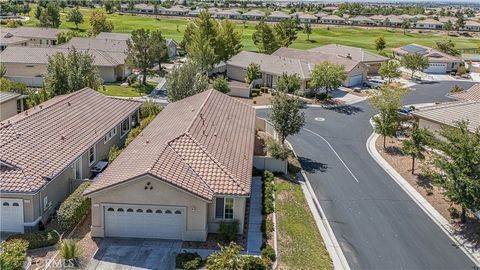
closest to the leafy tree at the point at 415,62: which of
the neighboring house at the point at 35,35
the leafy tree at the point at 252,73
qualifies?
the leafy tree at the point at 252,73

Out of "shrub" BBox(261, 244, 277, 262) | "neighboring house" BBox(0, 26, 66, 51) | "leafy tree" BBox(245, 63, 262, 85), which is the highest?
"neighboring house" BBox(0, 26, 66, 51)

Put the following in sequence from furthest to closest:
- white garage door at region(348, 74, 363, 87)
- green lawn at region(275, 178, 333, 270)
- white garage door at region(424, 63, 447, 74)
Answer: white garage door at region(424, 63, 447, 74) < white garage door at region(348, 74, 363, 87) < green lawn at region(275, 178, 333, 270)

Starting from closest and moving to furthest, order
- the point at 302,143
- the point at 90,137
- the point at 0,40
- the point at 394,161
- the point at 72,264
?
1. the point at 72,264
2. the point at 90,137
3. the point at 394,161
4. the point at 302,143
5. the point at 0,40

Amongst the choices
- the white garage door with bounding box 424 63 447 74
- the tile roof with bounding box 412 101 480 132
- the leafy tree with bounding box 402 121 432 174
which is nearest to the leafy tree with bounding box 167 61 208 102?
the leafy tree with bounding box 402 121 432 174

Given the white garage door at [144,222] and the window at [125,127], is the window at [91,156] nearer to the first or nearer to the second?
the window at [125,127]

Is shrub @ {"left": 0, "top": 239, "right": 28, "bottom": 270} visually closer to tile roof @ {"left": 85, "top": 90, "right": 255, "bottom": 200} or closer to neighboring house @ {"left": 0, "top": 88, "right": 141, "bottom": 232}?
neighboring house @ {"left": 0, "top": 88, "right": 141, "bottom": 232}

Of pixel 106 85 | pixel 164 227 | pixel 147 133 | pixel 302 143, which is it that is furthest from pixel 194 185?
pixel 106 85

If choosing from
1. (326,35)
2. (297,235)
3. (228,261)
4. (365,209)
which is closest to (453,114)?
(365,209)

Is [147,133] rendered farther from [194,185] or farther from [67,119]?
[194,185]
